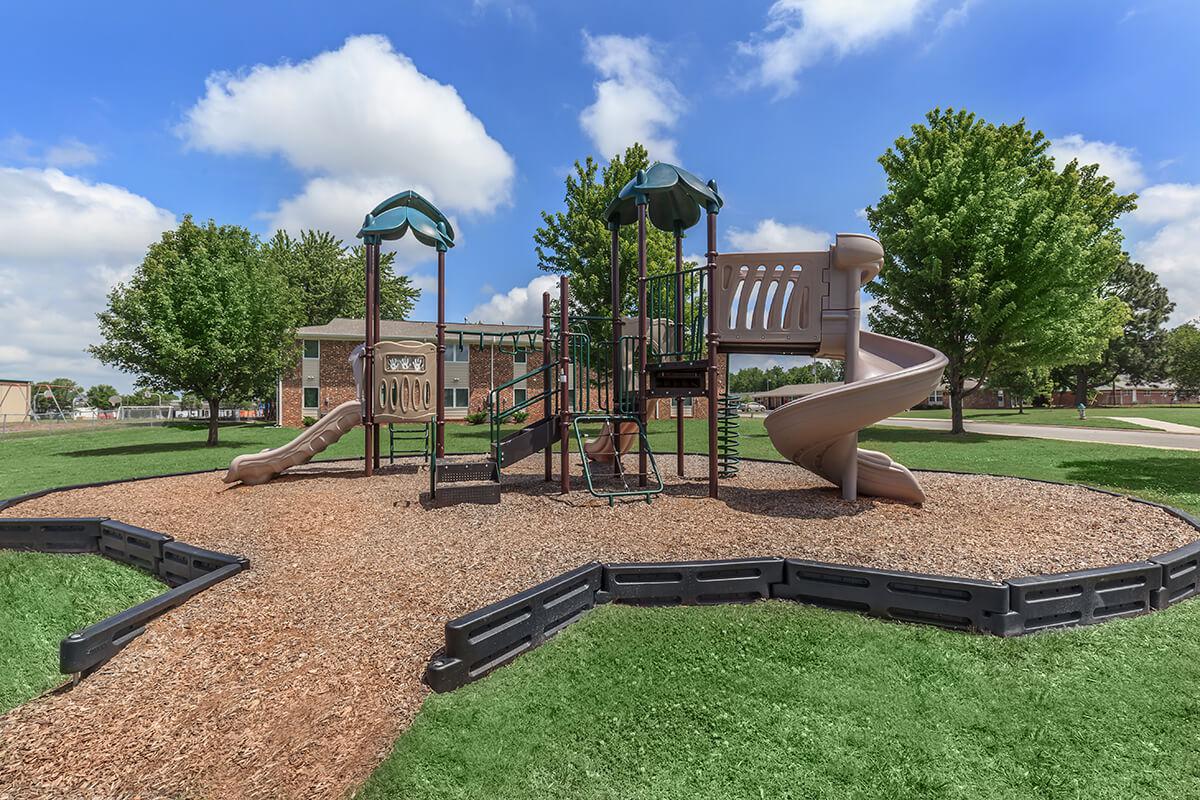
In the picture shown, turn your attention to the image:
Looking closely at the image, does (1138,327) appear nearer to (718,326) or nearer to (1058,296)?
(1058,296)

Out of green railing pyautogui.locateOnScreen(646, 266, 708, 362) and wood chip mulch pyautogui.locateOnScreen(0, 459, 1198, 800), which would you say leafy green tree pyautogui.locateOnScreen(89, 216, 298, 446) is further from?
green railing pyautogui.locateOnScreen(646, 266, 708, 362)

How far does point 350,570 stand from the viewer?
4.87 m

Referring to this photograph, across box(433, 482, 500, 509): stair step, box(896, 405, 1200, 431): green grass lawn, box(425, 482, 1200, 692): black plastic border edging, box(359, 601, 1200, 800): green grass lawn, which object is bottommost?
box(359, 601, 1200, 800): green grass lawn

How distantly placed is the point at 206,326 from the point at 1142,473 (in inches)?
1001

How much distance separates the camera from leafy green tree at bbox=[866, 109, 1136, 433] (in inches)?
749

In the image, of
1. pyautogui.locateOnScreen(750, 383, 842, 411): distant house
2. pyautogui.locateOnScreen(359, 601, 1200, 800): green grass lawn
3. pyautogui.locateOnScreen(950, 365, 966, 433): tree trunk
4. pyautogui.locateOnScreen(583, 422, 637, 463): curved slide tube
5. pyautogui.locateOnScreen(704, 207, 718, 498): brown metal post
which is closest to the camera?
pyautogui.locateOnScreen(359, 601, 1200, 800): green grass lawn

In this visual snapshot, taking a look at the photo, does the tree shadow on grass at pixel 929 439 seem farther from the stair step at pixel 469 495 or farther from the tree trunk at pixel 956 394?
the stair step at pixel 469 495

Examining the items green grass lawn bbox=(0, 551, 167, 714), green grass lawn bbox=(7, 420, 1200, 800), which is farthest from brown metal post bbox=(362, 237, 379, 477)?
green grass lawn bbox=(7, 420, 1200, 800)

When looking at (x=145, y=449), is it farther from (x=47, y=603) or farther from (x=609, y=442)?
(x=609, y=442)

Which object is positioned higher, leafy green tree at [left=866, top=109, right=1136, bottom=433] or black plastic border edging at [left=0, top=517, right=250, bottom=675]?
leafy green tree at [left=866, top=109, right=1136, bottom=433]

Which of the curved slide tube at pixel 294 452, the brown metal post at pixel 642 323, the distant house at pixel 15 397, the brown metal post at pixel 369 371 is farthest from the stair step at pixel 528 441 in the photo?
the distant house at pixel 15 397

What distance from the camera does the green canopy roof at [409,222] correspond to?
10375mm

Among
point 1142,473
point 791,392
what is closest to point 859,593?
point 1142,473

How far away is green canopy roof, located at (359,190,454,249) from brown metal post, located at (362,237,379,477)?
342mm
